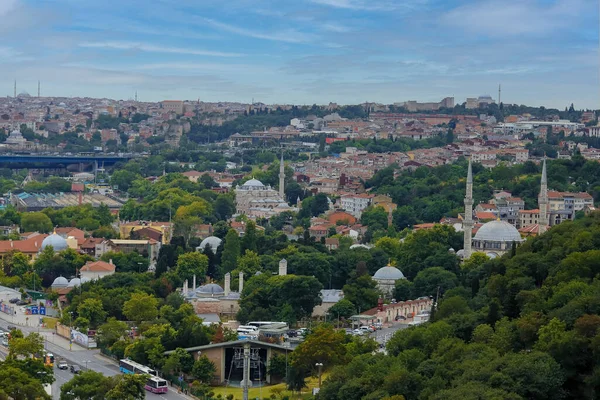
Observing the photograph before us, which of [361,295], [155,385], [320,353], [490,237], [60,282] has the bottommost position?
[155,385]

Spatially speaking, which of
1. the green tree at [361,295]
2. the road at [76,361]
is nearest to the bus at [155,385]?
the road at [76,361]

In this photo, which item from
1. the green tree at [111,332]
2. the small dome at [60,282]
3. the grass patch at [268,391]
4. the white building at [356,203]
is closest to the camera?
the grass patch at [268,391]

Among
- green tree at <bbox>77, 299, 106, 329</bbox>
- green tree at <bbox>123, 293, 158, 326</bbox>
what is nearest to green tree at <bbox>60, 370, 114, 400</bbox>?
green tree at <bbox>123, 293, 158, 326</bbox>

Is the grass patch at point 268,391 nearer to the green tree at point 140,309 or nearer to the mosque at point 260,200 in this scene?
the green tree at point 140,309

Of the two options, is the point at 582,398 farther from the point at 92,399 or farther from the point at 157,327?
the point at 157,327

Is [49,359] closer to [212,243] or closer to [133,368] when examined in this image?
[133,368]

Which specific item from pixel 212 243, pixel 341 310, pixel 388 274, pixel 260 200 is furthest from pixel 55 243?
pixel 260 200
